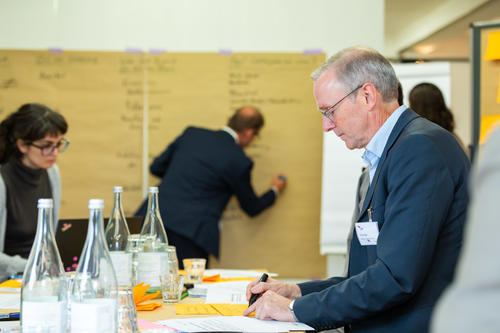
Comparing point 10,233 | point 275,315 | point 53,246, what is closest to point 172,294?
point 275,315

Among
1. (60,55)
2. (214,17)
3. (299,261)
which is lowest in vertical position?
(299,261)

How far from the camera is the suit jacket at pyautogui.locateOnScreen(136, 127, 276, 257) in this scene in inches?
136

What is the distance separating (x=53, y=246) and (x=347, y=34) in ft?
10.1

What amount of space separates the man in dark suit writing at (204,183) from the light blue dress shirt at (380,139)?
6.18ft

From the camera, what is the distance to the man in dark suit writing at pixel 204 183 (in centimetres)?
346

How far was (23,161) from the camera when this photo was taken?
271 centimetres

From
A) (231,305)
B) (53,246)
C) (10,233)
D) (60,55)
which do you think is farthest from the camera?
(60,55)

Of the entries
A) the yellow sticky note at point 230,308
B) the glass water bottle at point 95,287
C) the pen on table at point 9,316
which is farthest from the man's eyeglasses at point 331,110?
the pen on table at point 9,316

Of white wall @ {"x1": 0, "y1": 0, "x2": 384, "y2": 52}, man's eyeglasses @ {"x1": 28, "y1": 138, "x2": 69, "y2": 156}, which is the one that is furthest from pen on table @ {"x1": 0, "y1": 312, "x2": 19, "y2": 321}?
white wall @ {"x1": 0, "y1": 0, "x2": 384, "y2": 52}

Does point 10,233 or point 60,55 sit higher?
point 60,55

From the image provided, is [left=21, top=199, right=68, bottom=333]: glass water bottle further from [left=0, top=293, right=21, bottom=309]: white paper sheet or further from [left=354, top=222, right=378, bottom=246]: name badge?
[left=354, top=222, right=378, bottom=246]: name badge

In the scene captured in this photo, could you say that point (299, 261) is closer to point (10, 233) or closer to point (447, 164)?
point (10, 233)

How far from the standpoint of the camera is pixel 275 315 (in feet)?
4.73

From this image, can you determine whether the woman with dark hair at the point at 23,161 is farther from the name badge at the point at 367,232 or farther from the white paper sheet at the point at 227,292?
the name badge at the point at 367,232
